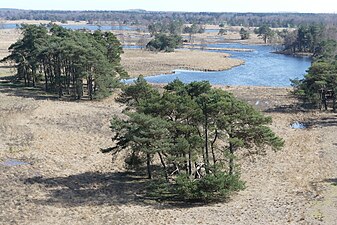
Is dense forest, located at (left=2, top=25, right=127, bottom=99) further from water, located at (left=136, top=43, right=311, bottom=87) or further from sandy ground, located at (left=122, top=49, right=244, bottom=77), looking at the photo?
sandy ground, located at (left=122, top=49, right=244, bottom=77)

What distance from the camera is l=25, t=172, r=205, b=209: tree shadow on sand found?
25.2 m

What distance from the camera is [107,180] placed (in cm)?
2927

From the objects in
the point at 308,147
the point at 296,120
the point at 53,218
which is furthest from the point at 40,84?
the point at 53,218

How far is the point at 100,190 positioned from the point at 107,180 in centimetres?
192

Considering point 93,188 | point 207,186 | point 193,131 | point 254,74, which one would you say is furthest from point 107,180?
point 254,74

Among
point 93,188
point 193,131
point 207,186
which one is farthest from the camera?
point 93,188

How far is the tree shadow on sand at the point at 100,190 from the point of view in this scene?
82.8ft

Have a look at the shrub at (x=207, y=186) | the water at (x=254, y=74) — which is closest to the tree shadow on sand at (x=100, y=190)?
the shrub at (x=207, y=186)

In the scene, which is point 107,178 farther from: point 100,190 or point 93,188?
point 100,190

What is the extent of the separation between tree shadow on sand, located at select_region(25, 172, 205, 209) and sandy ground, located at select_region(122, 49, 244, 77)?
50420 mm

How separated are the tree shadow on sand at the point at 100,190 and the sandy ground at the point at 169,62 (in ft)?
165

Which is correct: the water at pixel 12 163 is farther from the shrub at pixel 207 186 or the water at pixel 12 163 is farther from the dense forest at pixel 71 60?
the dense forest at pixel 71 60

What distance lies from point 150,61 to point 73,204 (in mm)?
77496

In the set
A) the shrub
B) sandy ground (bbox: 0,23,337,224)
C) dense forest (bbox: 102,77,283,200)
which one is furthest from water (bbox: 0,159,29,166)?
the shrub
